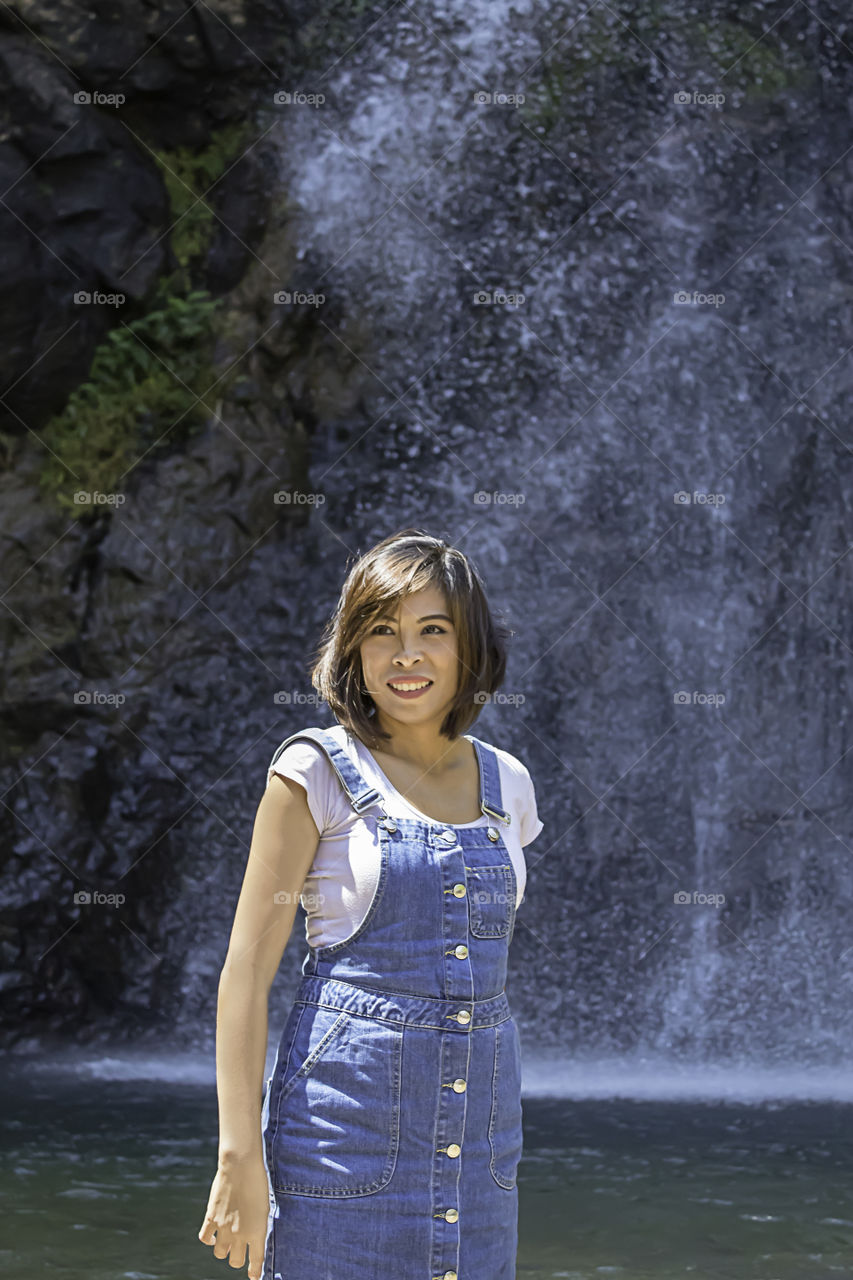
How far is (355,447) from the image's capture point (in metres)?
7.55

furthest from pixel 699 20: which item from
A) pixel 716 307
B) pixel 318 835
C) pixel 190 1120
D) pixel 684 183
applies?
pixel 318 835

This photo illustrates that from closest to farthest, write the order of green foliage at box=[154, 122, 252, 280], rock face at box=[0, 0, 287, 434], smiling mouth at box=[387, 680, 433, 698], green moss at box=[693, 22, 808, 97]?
smiling mouth at box=[387, 680, 433, 698]
rock face at box=[0, 0, 287, 434]
green foliage at box=[154, 122, 252, 280]
green moss at box=[693, 22, 808, 97]

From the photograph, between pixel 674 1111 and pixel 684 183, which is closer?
pixel 674 1111

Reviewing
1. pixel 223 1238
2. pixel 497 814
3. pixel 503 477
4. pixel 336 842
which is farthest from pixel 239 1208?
pixel 503 477

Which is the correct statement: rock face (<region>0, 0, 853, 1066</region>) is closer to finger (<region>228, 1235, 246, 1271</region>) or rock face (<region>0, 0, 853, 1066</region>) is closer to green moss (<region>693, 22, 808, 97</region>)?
green moss (<region>693, 22, 808, 97</region>)

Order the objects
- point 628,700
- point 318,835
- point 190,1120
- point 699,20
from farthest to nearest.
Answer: point 699,20
point 628,700
point 190,1120
point 318,835

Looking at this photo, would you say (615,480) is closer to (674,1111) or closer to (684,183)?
(684,183)

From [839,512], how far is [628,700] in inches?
59.5

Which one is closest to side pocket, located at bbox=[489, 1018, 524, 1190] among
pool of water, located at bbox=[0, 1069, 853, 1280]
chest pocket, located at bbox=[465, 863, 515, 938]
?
chest pocket, located at bbox=[465, 863, 515, 938]

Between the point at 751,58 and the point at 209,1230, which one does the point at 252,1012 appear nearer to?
the point at 209,1230

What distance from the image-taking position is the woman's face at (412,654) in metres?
1.84

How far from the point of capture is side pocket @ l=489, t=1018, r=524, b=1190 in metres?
1.74

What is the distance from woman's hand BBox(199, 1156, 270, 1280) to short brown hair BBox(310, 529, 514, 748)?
0.53 meters

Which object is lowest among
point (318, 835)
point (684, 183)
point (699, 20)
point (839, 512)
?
point (839, 512)
